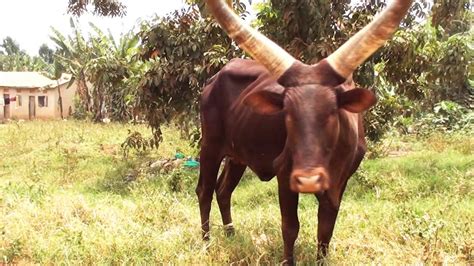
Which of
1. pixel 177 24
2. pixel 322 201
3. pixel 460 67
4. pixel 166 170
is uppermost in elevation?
pixel 177 24

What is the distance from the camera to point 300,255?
392cm

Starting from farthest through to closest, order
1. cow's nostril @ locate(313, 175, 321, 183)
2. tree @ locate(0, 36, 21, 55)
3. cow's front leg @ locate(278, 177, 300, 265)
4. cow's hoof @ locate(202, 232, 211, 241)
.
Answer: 1. tree @ locate(0, 36, 21, 55)
2. cow's hoof @ locate(202, 232, 211, 241)
3. cow's front leg @ locate(278, 177, 300, 265)
4. cow's nostril @ locate(313, 175, 321, 183)

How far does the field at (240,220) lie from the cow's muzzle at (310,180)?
1.25m

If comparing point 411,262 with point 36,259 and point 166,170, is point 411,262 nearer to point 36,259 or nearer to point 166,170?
point 36,259

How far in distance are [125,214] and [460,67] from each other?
4.90 metres

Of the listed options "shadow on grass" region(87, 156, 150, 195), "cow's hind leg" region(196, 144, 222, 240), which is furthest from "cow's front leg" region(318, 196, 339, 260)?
"shadow on grass" region(87, 156, 150, 195)

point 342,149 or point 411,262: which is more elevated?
point 342,149

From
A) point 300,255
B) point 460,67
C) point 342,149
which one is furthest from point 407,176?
point 342,149

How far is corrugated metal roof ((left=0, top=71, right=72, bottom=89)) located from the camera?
1054 inches

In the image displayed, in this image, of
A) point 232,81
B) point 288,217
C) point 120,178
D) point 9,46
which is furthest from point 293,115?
point 9,46

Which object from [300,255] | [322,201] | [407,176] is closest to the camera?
[322,201]

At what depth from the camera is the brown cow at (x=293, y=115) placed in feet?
8.89

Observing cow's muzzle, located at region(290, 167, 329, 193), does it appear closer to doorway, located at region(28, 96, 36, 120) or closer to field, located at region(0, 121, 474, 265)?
field, located at region(0, 121, 474, 265)

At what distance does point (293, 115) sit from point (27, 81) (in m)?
27.5
